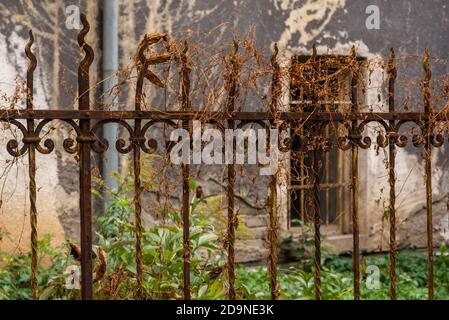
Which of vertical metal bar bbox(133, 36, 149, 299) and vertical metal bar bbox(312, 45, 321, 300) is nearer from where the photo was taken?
vertical metal bar bbox(133, 36, 149, 299)

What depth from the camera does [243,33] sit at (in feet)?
23.5

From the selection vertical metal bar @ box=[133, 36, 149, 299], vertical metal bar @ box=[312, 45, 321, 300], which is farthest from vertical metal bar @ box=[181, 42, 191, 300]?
vertical metal bar @ box=[312, 45, 321, 300]

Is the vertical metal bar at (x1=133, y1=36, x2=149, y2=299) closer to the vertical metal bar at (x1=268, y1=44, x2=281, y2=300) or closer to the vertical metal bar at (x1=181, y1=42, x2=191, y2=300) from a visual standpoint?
the vertical metal bar at (x1=181, y1=42, x2=191, y2=300)

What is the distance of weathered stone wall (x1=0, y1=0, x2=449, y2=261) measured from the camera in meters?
6.25

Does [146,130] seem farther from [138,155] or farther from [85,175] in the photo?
[85,175]

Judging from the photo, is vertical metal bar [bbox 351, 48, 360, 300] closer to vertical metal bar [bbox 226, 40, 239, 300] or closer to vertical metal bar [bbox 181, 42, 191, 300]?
vertical metal bar [bbox 226, 40, 239, 300]

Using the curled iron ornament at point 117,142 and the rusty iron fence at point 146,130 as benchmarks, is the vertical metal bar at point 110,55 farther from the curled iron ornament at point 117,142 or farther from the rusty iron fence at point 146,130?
the curled iron ornament at point 117,142

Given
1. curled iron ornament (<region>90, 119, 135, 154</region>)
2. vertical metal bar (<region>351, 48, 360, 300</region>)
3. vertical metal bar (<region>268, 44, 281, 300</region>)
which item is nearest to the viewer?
curled iron ornament (<region>90, 119, 135, 154</region>)

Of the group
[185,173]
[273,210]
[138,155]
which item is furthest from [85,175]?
[273,210]

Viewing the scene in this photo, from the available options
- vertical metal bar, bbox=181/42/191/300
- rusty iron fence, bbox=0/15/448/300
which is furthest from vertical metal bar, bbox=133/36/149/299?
vertical metal bar, bbox=181/42/191/300

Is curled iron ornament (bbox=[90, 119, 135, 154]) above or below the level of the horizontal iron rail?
below

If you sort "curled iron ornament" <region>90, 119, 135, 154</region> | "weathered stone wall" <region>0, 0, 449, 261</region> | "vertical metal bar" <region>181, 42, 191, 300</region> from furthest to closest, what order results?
1. "weathered stone wall" <region>0, 0, 449, 261</region>
2. "vertical metal bar" <region>181, 42, 191, 300</region>
3. "curled iron ornament" <region>90, 119, 135, 154</region>

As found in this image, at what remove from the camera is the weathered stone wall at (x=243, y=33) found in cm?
625

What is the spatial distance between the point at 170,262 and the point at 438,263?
423 cm
